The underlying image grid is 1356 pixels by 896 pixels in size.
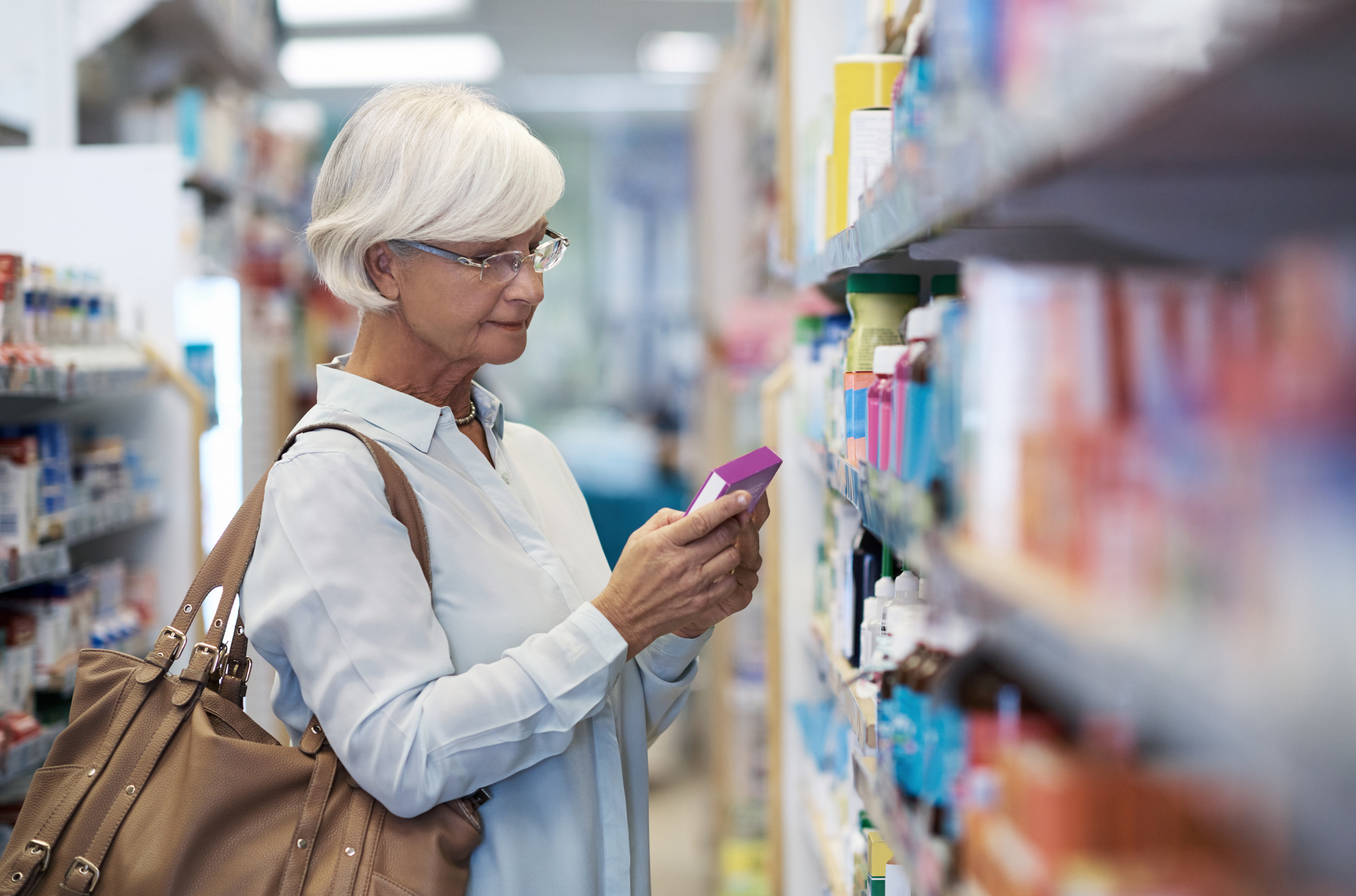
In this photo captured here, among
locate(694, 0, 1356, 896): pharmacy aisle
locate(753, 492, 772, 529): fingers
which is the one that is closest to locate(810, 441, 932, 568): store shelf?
locate(694, 0, 1356, 896): pharmacy aisle

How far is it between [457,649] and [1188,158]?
3.67ft

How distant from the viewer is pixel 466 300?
160 centimetres

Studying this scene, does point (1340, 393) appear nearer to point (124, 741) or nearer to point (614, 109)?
point (124, 741)

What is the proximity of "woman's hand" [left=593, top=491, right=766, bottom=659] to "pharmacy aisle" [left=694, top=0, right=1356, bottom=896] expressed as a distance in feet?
0.88

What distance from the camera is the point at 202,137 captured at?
4797 mm

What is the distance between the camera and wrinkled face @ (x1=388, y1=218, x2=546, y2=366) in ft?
5.22

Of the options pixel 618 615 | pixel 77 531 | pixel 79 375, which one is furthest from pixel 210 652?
pixel 77 531

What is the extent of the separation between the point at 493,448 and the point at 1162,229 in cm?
118

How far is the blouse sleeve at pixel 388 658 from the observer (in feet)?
4.46

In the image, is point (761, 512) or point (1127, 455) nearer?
point (1127, 455)

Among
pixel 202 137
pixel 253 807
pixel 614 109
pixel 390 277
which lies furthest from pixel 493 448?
pixel 614 109

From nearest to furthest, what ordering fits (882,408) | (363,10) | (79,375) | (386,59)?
(882,408)
(79,375)
(363,10)
(386,59)

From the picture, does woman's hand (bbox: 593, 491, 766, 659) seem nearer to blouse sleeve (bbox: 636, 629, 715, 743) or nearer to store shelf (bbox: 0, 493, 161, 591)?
blouse sleeve (bbox: 636, 629, 715, 743)

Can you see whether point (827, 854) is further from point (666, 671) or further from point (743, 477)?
point (743, 477)
